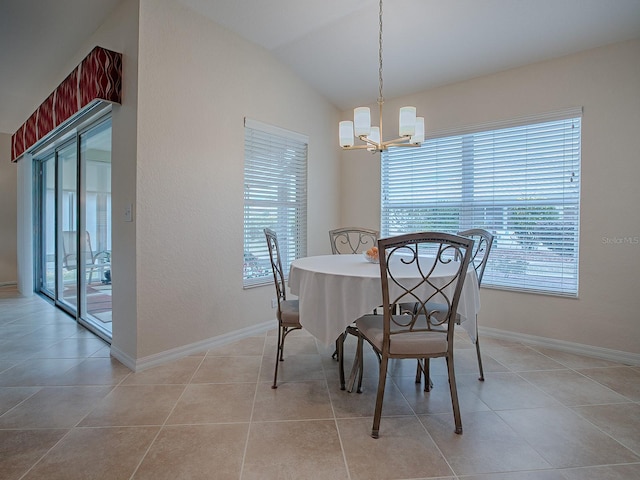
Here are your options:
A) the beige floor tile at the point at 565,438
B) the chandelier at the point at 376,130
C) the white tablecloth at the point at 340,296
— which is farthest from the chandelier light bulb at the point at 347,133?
the beige floor tile at the point at 565,438

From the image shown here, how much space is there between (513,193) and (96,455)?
11.9 feet

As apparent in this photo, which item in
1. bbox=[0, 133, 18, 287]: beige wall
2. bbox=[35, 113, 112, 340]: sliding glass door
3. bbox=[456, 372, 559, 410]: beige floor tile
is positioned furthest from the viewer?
bbox=[0, 133, 18, 287]: beige wall

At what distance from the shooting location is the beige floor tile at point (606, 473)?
1450mm

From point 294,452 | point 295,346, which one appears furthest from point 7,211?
point 294,452

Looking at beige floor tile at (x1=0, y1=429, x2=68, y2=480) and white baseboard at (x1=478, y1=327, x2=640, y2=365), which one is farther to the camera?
white baseboard at (x1=478, y1=327, x2=640, y2=365)

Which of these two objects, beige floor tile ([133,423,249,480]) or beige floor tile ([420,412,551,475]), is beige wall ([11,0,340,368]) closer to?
beige floor tile ([133,423,249,480])

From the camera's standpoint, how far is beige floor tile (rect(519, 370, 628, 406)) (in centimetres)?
209

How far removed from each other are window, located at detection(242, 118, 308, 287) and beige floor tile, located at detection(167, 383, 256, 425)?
3.98ft

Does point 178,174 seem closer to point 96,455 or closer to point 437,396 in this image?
point 96,455

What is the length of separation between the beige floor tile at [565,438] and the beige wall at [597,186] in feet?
4.03

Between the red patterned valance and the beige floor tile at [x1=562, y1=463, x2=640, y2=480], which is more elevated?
the red patterned valance

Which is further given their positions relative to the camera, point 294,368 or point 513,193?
point 513,193

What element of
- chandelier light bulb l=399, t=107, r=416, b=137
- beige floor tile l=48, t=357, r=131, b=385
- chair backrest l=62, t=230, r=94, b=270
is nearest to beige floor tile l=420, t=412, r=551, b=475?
chandelier light bulb l=399, t=107, r=416, b=137

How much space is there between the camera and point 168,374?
2428 mm
